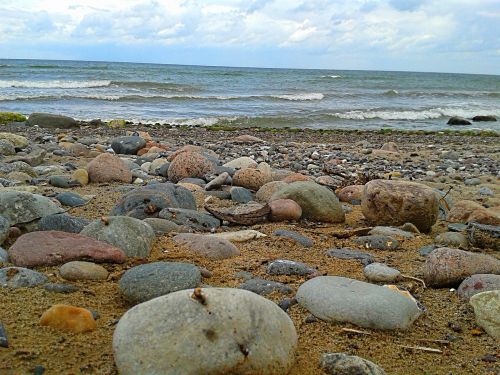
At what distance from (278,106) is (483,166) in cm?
1449

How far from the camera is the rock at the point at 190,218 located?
4.28m

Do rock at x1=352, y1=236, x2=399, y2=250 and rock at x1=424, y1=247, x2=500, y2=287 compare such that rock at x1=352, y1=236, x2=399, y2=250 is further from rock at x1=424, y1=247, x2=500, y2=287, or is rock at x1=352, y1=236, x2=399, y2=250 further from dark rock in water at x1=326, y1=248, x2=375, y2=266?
rock at x1=424, y1=247, x2=500, y2=287

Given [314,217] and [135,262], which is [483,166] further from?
[135,262]

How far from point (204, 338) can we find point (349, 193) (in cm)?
427

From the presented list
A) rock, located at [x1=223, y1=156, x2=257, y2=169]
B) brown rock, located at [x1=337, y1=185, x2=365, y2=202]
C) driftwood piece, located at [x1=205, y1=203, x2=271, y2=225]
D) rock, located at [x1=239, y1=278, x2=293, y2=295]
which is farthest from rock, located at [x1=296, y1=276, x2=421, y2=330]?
rock, located at [x1=223, y1=156, x2=257, y2=169]

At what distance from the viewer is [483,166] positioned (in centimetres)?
858

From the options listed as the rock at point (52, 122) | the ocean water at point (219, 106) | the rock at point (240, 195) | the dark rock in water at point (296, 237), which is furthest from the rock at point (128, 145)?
the ocean water at point (219, 106)

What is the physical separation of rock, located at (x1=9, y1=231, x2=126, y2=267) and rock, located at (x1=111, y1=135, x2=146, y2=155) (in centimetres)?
592

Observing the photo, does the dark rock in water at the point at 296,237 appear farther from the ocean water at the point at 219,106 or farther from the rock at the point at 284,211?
the ocean water at the point at 219,106

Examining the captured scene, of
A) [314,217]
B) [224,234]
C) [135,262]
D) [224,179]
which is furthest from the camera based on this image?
[224,179]

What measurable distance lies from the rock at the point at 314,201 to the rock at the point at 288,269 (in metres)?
1.57

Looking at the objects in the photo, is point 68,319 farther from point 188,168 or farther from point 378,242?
point 188,168

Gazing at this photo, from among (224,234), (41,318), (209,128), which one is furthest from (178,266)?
(209,128)

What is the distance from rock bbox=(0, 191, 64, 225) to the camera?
3635 mm
